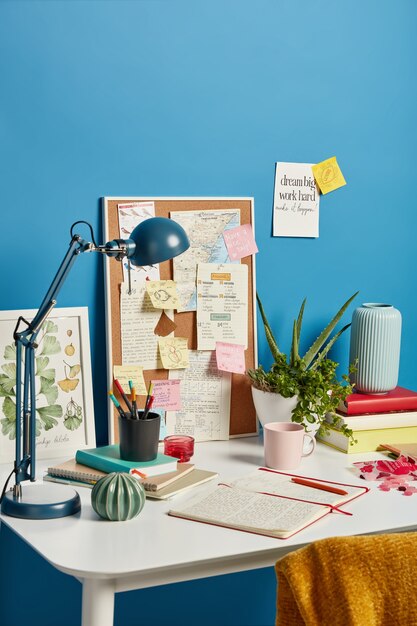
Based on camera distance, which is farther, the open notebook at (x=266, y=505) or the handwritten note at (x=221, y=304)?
the handwritten note at (x=221, y=304)

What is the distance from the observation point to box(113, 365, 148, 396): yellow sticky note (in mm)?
1771

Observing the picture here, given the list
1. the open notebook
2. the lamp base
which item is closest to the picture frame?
the lamp base

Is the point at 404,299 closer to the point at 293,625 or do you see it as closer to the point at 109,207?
the point at 109,207

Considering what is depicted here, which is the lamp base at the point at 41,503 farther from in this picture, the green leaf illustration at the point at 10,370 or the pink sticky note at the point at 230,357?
the pink sticky note at the point at 230,357

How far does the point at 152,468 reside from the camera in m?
1.52

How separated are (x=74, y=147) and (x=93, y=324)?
367 millimetres

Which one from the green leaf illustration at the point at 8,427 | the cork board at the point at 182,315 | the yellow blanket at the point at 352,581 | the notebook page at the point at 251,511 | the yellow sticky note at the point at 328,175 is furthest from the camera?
the yellow sticky note at the point at 328,175

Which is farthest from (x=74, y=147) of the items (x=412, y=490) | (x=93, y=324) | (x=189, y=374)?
(x=412, y=490)

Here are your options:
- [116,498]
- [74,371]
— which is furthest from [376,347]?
[116,498]

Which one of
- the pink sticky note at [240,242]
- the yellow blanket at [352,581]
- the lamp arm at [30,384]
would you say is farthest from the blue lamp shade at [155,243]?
the yellow blanket at [352,581]

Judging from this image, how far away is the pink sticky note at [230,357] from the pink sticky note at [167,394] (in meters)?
0.11

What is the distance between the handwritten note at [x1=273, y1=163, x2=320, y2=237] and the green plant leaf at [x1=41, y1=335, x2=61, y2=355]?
22.7 inches

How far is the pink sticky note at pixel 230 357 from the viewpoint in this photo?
6.11 ft

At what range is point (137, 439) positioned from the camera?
153cm
